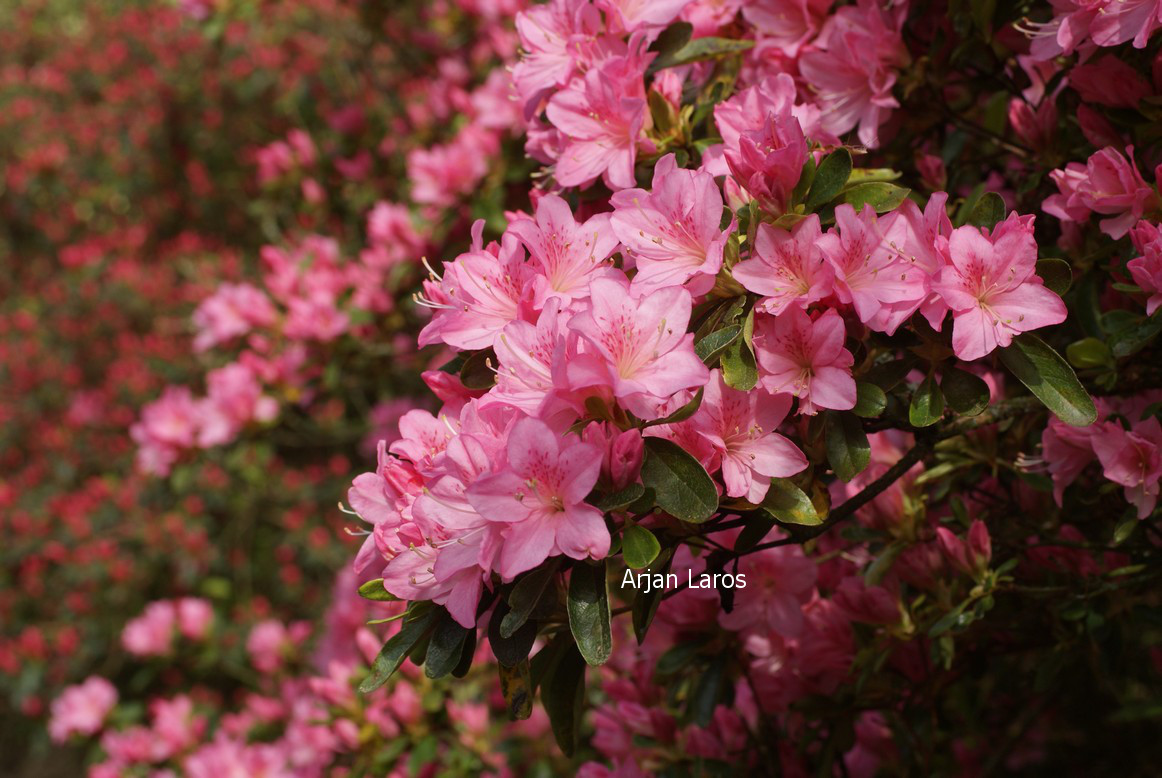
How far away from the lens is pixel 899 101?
1.42 metres

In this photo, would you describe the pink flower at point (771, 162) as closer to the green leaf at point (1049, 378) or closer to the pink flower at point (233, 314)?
the green leaf at point (1049, 378)

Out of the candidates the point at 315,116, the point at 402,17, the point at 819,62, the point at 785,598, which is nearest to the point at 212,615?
the point at 315,116

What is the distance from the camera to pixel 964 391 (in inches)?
41.2

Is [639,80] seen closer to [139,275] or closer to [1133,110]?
[1133,110]

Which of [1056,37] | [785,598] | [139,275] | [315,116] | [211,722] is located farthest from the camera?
[139,275]

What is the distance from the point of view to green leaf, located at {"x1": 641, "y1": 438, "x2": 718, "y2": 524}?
91 cm

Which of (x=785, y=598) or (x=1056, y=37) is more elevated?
(x=1056, y=37)

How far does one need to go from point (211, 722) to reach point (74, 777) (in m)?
2.15

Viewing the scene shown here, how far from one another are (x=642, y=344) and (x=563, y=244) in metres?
0.19

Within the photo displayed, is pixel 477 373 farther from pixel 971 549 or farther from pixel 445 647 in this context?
pixel 971 549

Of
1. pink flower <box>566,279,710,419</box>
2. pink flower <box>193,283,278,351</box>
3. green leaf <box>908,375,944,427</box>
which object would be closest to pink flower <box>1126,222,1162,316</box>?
green leaf <box>908,375,944,427</box>

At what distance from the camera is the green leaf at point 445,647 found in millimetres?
979

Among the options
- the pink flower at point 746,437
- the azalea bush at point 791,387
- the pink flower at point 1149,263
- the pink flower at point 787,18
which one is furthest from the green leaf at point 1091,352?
the pink flower at point 787,18

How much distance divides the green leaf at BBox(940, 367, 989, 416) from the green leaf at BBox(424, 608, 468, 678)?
1.83 ft
